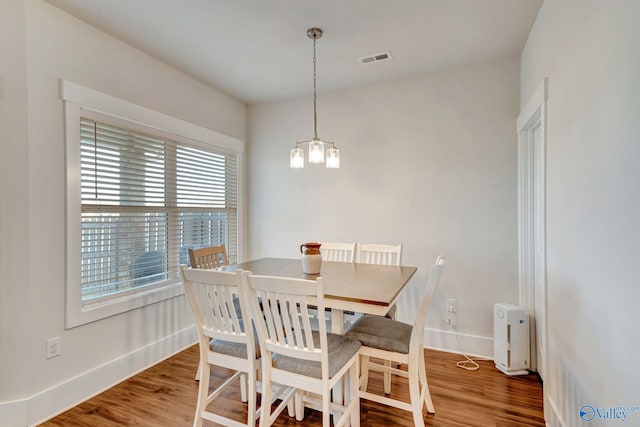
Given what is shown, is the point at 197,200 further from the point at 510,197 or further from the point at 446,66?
the point at 510,197

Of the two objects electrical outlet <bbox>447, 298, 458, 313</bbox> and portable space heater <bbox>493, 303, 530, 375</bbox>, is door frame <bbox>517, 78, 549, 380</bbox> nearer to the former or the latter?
portable space heater <bbox>493, 303, 530, 375</bbox>

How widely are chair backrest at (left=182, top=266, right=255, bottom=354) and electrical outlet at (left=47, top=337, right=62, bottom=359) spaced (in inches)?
43.0

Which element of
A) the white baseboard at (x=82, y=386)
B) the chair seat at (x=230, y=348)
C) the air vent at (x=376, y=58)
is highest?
the air vent at (x=376, y=58)

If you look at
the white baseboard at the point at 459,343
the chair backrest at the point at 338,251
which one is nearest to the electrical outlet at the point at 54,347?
the chair backrest at the point at 338,251

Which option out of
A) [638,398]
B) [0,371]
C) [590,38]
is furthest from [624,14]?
[0,371]

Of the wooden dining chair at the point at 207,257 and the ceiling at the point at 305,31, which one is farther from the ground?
the ceiling at the point at 305,31

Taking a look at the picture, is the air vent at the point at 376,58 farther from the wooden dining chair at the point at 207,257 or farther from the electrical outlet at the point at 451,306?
the electrical outlet at the point at 451,306

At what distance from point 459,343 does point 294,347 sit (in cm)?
203

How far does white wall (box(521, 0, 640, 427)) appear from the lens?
1062 mm

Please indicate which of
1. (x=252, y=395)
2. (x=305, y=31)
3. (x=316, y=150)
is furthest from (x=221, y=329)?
(x=305, y=31)

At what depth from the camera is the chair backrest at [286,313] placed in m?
1.41

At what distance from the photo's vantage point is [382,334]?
1.85 metres

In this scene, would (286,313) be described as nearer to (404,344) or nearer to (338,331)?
(338,331)

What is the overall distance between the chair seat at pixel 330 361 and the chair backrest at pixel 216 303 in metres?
0.18
